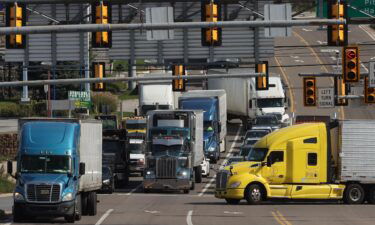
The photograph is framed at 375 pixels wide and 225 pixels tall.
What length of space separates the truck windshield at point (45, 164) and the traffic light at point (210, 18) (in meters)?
6.12

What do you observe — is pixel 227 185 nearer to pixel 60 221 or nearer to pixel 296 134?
pixel 296 134

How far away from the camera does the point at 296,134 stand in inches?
1703

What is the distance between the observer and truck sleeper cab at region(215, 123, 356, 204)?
42.7m

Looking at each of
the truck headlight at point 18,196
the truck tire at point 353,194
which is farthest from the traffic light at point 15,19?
the truck tire at point 353,194

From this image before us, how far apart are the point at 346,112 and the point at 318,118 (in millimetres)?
30690

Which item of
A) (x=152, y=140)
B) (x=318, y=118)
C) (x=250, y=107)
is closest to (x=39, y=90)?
(x=250, y=107)

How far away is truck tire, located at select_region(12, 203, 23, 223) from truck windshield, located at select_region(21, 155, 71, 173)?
45.1 inches

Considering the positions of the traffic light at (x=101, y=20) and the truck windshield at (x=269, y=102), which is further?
the truck windshield at (x=269, y=102)

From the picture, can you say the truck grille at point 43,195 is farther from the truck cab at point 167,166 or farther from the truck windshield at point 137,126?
the truck windshield at point 137,126

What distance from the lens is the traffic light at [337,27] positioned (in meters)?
30.0

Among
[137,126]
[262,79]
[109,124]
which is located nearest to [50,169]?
[262,79]

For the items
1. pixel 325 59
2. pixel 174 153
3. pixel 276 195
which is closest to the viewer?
pixel 276 195

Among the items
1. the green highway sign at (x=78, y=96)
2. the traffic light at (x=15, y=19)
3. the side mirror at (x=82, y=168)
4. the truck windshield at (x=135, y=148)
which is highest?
the traffic light at (x=15, y=19)

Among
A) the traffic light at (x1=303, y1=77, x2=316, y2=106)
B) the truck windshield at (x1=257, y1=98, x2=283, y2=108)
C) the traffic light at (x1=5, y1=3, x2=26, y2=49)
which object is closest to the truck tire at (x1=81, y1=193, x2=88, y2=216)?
the traffic light at (x1=5, y1=3, x2=26, y2=49)
